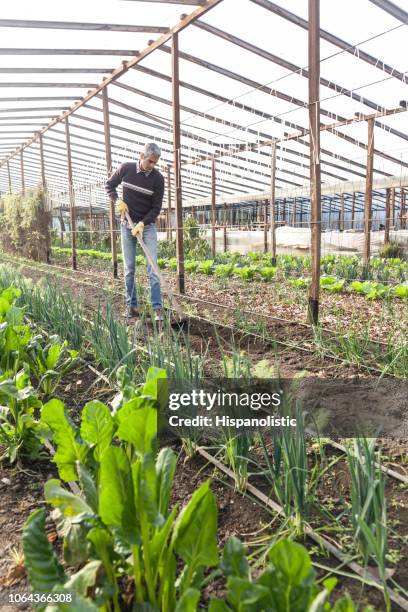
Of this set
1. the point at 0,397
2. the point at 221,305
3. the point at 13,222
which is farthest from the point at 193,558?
the point at 13,222

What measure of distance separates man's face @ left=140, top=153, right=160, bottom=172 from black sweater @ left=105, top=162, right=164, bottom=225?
0.08 metres

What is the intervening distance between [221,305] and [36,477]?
3.17 metres

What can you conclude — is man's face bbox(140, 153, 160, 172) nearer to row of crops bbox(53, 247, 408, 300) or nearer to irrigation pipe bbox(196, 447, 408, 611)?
row of crops bbox(53, 247, 408, 300)

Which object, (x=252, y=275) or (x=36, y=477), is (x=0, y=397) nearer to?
(x=36, y=477)

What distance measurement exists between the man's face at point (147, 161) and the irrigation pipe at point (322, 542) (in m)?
2.99

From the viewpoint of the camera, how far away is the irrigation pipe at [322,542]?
107cm

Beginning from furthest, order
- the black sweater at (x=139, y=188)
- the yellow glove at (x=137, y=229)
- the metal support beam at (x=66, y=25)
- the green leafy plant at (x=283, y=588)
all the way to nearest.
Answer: the metal support beam at (x=66, y=25)
the black sweater at (x=139, y=188)
the yellow glove at (x=137, y=229)
the green leafy plant at (x=283, y=588)

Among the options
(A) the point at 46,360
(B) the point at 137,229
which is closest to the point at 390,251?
(B) the point at 137,229

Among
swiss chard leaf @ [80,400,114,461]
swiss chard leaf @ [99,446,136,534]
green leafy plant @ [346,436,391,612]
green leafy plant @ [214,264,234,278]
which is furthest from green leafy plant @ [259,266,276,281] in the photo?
swiss chard leaf @ [99,446,136,534]

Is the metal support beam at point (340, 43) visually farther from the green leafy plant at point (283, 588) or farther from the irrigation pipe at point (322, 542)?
the green leafy plant at point (283, 588)

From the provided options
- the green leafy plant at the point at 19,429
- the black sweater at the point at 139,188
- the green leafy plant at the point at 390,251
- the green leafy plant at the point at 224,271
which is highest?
the black sweater at the point at 139,188

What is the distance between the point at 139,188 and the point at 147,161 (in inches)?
10.3

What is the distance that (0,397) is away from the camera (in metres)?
1.78

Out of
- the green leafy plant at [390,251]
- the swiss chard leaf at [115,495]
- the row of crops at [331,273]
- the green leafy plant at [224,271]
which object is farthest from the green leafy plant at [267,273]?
the swiss chard leaf at [115,495]
